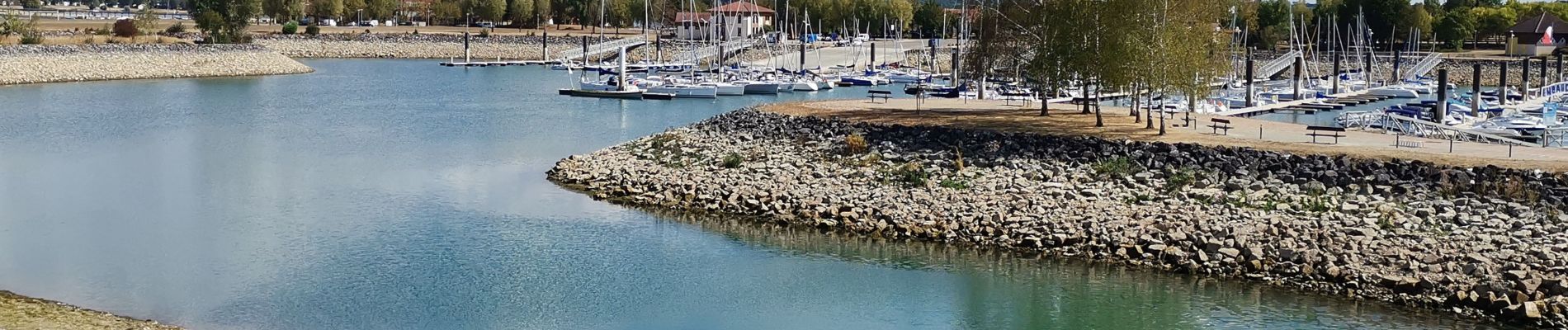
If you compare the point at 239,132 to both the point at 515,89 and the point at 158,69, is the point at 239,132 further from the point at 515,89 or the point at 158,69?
the point at 158,69

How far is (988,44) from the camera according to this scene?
152 feet

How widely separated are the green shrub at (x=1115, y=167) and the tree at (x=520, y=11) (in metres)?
112

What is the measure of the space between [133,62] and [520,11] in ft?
189

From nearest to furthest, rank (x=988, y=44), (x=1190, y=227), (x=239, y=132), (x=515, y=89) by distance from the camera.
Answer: (x=1190, y=227)
(x=988, y=44)
(x=239, y=132)
(x=515, y=89)

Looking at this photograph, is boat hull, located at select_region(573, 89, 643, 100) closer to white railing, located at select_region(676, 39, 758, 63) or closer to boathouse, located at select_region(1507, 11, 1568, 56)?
white railing, located at select_region(676, 39, 758, 63)

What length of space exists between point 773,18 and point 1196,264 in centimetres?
11496

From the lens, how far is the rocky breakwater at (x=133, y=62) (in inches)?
3066

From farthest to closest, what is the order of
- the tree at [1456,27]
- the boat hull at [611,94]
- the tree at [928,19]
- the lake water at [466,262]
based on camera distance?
the tree at [928,19], the tree at [1456,27], the boat hull at [611,94], the lake water at [466,262]

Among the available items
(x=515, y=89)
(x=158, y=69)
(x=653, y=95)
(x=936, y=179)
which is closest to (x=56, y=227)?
(x=936, y=179)

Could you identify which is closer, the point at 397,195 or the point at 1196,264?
the point at 1196,264

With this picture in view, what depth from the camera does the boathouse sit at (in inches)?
3915

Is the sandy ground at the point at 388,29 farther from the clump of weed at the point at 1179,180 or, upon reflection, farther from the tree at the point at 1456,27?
the clump of weed at the point at 1179,180

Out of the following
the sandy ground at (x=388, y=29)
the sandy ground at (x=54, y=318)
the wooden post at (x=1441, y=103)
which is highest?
the sandy ground at (x=388, y=29)

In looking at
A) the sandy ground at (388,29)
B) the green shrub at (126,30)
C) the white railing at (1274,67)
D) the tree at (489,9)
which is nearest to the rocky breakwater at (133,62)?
the green shrub at (126,30)
